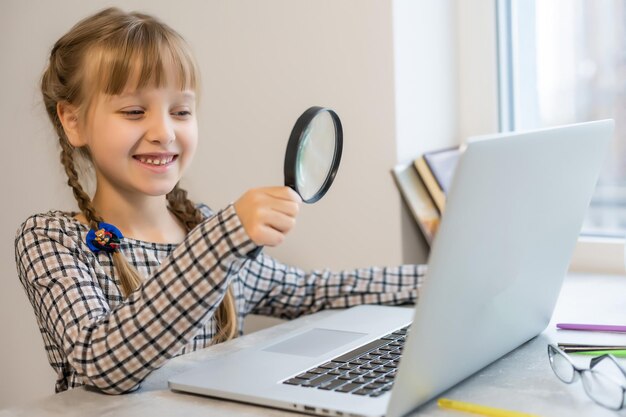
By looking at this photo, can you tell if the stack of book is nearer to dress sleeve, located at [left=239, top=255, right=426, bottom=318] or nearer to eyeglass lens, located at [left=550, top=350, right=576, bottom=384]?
dress sleeve, located at [left=239, top=255, right=426, bottom=318]

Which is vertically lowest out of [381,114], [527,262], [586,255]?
[586,255]

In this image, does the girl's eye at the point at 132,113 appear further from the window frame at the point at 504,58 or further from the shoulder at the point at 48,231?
the window frame at the point at 504,58

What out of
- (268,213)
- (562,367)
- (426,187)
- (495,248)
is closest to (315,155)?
(268,213)

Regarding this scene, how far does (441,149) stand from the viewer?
158 centimetres

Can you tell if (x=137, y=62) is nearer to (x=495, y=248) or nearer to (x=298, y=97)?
(x=298, y=97)

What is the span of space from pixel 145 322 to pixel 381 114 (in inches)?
27.7

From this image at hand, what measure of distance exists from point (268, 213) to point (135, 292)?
183 millimetres

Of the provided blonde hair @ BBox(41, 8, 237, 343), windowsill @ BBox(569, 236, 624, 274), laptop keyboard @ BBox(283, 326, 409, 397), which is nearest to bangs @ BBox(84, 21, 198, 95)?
blonde hair @ BBox(41, 8, 237, 343)

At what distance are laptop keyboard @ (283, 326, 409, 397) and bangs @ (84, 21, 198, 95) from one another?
46 centimetres

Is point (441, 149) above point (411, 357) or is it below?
above

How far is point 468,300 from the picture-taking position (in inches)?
29.6

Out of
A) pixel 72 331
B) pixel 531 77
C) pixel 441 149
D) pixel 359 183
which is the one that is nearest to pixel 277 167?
pixel 359 183

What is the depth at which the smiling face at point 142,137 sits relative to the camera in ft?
3.69

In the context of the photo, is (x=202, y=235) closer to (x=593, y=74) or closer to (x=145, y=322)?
(x=145, y=322)
